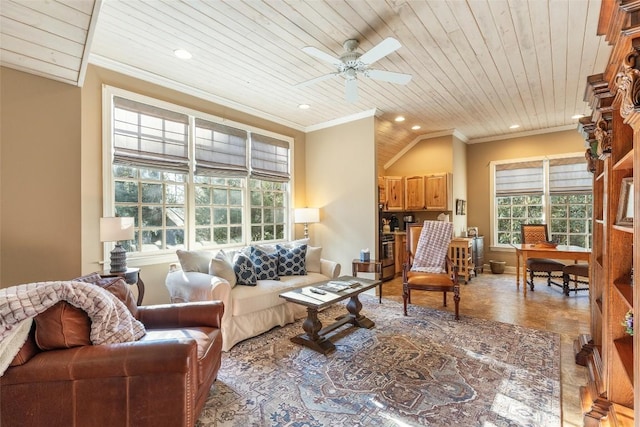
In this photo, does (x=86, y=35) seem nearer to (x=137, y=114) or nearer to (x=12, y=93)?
(x=12, y=93)

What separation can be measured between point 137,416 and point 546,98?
18.1 feet

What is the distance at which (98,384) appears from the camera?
4.19 feet

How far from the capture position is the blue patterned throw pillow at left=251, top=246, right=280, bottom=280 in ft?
11.3

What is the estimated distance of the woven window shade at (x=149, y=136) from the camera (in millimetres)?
3086

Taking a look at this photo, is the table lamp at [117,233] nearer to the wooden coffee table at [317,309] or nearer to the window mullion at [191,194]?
the window mullion at [191,194]

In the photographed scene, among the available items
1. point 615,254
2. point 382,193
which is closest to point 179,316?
point 615,254

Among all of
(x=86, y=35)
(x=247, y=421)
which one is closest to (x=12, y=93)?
(x=86, y=35)

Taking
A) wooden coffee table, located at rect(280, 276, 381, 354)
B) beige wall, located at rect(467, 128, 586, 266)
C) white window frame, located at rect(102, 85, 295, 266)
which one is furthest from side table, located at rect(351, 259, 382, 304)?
beige wall, located at rect(467, 128, 586, 266)

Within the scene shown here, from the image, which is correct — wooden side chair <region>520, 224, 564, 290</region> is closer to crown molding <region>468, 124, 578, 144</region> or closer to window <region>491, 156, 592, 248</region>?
window <region>491, 156, 592, 248</region>

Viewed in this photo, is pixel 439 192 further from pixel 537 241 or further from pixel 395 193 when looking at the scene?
pixel 537 241

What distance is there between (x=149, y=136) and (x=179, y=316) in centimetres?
226

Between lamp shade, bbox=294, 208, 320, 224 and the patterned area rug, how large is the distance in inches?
77.8

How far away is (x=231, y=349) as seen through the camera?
269 centimetres

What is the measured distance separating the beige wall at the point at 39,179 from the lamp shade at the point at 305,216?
2.83m
